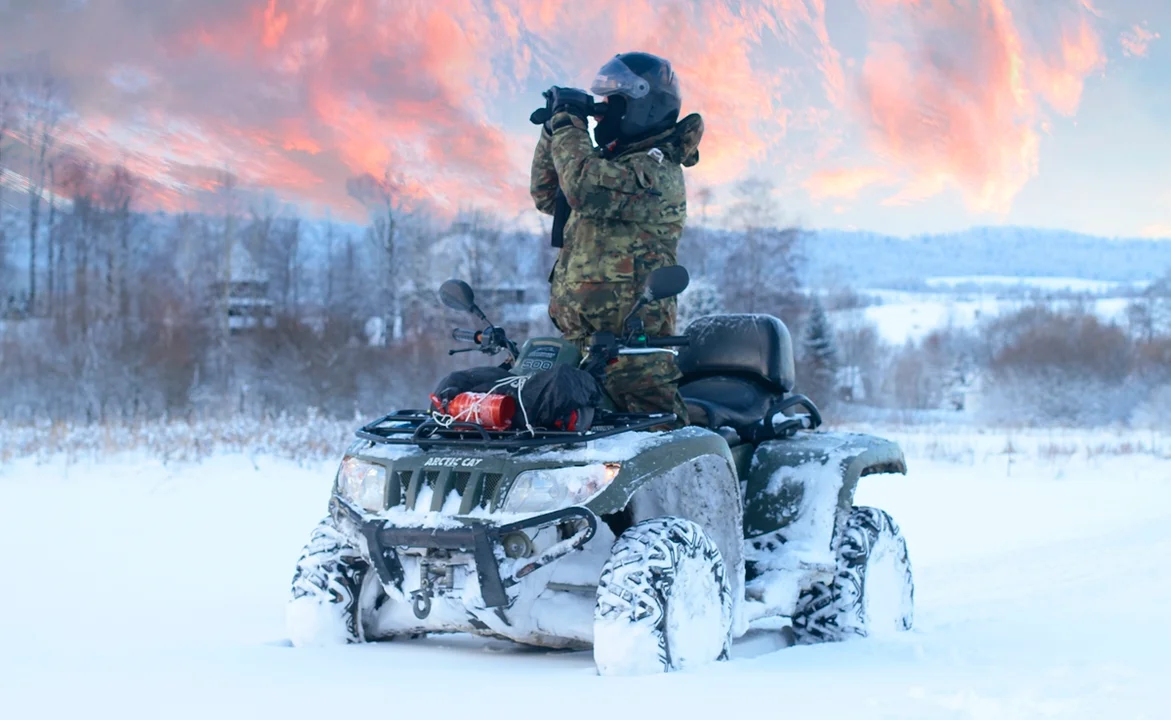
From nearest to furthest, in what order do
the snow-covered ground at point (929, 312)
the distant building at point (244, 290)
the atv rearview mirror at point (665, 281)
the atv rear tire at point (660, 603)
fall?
the atv rear tire at point (660, 603) < the atv rearview mirror at point (665, 281) < the distant building at point (244, 290) < the snow-covered ground at point (929, 312)

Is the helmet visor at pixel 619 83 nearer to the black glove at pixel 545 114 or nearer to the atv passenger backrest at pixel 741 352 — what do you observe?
the black glove at pixel 545 114

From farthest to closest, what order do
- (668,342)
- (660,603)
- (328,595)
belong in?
(668,342) → (328,595) → (660,603)

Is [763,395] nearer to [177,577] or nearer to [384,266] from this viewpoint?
[177,577]

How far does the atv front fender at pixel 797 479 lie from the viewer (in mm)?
6148

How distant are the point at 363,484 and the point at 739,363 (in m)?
2.51

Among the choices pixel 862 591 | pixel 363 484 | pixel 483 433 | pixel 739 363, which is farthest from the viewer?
pixel 739 363

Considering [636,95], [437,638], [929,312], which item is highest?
[929,312]

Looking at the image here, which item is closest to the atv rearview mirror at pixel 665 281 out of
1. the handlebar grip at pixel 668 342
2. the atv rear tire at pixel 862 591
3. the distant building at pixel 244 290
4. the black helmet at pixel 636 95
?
the handlebar grip at pixel 668 342

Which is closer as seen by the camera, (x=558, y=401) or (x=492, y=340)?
(x=558, y=401)

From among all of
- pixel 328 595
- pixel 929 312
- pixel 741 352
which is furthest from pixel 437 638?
pixel 929 312

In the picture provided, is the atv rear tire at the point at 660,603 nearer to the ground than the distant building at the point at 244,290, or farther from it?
nearer to the ground

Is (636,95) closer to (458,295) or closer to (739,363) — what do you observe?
(458,295)

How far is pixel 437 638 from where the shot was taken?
18.4 ft

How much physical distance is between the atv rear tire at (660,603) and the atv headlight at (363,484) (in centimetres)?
93
